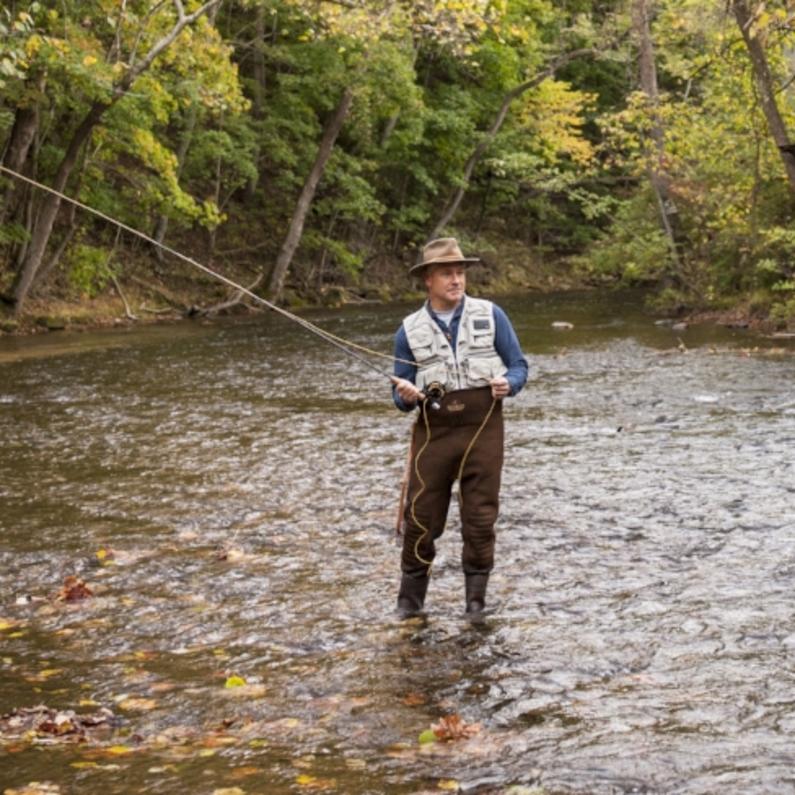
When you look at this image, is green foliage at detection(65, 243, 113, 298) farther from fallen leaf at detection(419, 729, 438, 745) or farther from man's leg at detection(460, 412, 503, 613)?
fallen leaf at detection(419, 729, 438, 745)

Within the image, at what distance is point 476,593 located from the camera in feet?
23.1

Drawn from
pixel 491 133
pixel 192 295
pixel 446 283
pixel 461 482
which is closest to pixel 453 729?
pixel 461 482

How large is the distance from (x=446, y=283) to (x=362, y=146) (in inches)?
1281

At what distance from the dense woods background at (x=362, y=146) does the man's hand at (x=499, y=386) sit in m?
5.83

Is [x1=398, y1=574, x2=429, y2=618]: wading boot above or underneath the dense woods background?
underneath

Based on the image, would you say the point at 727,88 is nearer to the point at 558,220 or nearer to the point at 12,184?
the point at 12,184

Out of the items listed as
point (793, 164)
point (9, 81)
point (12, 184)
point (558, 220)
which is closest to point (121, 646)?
point (793, 164)

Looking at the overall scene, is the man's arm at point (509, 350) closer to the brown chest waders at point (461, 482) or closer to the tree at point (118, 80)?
the brown chest waders at point (461, 482)

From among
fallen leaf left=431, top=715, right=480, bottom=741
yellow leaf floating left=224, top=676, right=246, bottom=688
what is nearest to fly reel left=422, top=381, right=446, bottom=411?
yellow leaf floating left=224, top=676, right=246, bottom=688

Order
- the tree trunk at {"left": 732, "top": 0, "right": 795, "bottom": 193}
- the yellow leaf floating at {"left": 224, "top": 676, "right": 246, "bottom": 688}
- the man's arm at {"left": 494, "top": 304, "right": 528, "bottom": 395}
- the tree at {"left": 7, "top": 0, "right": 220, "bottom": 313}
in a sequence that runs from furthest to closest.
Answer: the tree at {"left": 7, "top": 0, "right": 220, "bottom": 313}
the tree trunk at {"left": 732, "top": 0, "right": 795, "bottom": 193}
the man's arm at {"left": 494, "top": 304, "right": 528, "bottom": 395}
the yellow leaf floating at {"left": 224, "top": 676, "right": 246, "bottom": 688}

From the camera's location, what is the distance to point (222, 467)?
38.8ft

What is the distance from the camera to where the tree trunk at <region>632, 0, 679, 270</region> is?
90.6 ft

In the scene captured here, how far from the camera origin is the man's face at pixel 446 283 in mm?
6879

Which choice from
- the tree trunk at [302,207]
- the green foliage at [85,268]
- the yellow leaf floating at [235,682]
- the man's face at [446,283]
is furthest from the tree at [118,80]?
the yellow leaf floating at [235,682]
